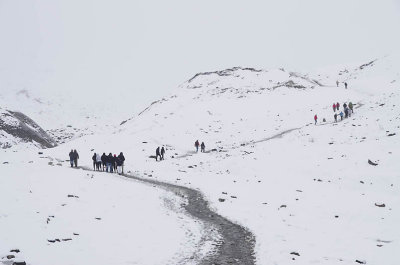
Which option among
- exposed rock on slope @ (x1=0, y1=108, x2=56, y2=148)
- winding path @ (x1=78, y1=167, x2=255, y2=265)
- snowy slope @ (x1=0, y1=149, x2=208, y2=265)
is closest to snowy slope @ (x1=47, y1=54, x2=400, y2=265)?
winding path @ (x1=78, y1=167, x2=255, y2=265)

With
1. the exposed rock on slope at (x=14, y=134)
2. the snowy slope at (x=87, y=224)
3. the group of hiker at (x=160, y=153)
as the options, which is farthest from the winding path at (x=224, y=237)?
the exposed rock on slope at (x=14, y=134)

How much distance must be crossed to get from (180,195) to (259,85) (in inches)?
2626

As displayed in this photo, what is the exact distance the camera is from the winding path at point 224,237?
1315 centimetres

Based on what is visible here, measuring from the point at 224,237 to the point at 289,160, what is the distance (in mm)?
21222

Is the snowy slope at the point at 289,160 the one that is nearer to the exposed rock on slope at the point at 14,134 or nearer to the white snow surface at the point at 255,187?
the white snow surface at the point at 255,187

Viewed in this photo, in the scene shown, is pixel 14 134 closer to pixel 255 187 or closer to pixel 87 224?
pixel 255 187

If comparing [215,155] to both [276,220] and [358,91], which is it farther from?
[358,91]

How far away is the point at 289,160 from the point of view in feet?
117

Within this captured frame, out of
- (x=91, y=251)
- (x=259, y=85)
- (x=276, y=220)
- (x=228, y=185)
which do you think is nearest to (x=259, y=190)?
(x=228, y=185)

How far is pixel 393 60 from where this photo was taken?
293 feet

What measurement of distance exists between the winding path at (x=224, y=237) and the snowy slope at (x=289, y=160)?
50 centimetres

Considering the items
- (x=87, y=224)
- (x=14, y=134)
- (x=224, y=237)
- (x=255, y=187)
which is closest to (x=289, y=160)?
(x=255, y=187)

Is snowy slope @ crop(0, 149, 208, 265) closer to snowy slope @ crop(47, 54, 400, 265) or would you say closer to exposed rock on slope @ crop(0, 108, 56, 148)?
snowy slope @ crop(47, 54, 400, 265)

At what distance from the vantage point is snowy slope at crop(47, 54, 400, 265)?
15516 millimetres
